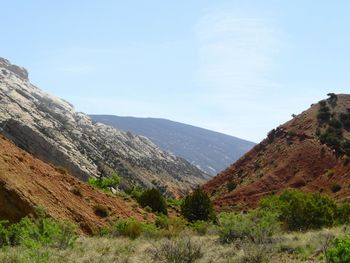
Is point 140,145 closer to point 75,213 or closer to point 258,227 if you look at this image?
point 75,213

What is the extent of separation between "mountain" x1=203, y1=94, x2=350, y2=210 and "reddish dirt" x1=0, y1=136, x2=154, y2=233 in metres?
34.0

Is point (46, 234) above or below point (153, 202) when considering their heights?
above

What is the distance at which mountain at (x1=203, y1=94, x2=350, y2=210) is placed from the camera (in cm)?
6912

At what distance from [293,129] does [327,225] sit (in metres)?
66.2

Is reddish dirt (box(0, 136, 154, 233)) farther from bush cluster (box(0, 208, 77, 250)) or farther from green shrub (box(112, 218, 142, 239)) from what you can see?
bush cluster (box(0, 208, 77, 250))

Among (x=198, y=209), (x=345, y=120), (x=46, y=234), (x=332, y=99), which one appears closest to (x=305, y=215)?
(x=46, y=234)

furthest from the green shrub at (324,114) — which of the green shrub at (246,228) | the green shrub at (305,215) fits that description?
the green shrub at (246,228)

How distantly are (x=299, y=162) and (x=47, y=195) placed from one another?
56897mm

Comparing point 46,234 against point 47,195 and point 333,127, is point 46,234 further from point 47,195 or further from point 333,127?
point 333,127

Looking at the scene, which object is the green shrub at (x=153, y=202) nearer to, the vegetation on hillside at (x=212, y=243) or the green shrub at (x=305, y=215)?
the vegetation on hillside at (x=212, y=243)

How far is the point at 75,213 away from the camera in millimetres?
30812

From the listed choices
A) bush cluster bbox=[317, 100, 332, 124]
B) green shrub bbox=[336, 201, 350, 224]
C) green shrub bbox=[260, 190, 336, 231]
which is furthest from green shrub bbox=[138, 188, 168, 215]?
bush cluster bbox=[317, 100, 332, 124]

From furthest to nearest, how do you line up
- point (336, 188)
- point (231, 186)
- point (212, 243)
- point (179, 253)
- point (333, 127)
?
point (231, 186), point (333, 127), point (336, 188), point (212, 243), point (179, 253)

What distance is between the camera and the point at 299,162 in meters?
78.1
